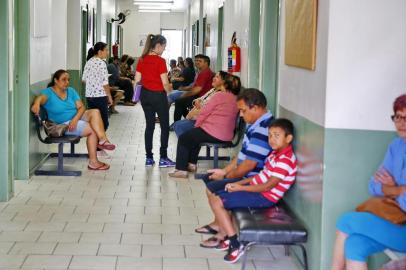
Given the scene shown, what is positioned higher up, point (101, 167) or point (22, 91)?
point (22, 91)

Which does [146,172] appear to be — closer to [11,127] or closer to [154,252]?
[11,127]

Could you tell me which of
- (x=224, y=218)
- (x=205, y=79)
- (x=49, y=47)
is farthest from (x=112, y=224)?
(x=205, y=79)

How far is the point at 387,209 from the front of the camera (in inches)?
143

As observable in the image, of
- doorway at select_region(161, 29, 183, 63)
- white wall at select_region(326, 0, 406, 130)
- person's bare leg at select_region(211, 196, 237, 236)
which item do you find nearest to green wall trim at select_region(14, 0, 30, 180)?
person's bare leg at select_region(211, 196, 237, 236)

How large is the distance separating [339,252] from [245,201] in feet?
3.47

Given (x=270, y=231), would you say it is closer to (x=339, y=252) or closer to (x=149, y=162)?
(x=339, y=252)

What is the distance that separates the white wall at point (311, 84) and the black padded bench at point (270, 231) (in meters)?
0.66

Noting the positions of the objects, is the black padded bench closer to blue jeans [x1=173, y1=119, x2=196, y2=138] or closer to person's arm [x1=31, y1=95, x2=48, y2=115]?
person's arm [x1=31, y1=95, x2=48, y2=115]

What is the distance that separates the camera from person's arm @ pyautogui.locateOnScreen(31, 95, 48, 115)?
295 inches

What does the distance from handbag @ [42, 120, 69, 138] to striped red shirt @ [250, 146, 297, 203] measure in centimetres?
353

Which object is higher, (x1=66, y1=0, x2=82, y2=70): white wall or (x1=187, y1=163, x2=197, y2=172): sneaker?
(x1=66, y1=0, x2=82, y2=70): white wall

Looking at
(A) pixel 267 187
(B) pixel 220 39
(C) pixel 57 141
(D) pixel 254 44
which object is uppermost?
(B) pixel 220 39

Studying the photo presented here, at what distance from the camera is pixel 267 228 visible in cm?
424

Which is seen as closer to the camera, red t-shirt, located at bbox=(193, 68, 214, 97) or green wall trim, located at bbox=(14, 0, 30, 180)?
green wall trim, located at bbox=(14, 0, 30, 180)
